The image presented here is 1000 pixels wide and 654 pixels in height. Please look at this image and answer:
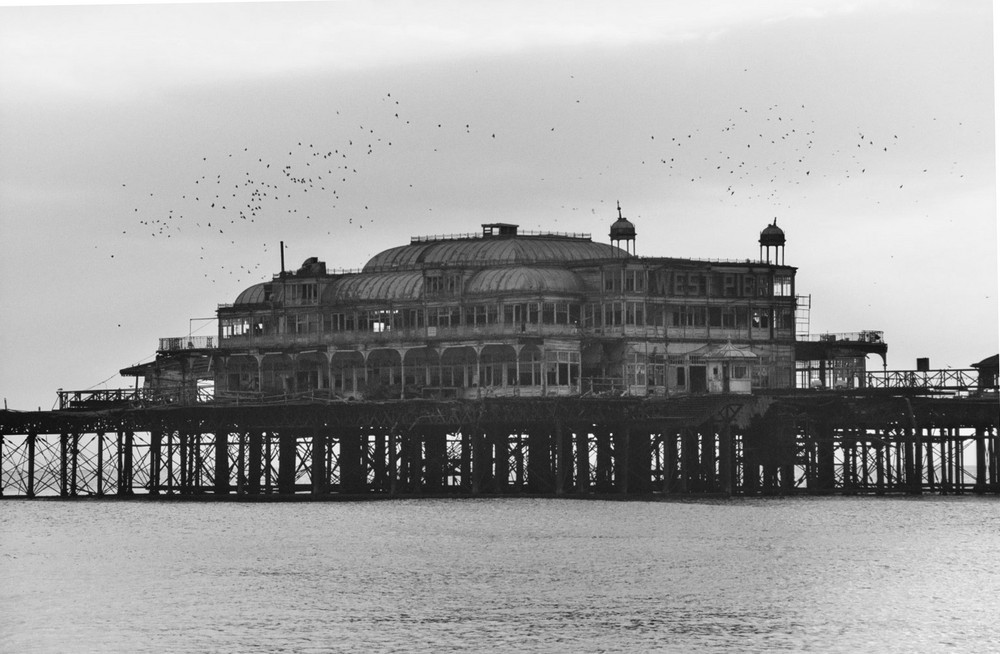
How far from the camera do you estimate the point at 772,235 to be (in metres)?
162

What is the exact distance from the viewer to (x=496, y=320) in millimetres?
156125

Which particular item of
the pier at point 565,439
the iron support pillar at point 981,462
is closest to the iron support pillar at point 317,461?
the pier at point 565,439

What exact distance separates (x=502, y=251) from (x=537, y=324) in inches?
447

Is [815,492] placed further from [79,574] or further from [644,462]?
[79,574]

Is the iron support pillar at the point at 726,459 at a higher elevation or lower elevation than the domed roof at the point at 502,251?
lower

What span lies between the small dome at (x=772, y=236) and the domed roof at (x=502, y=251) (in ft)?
32.8

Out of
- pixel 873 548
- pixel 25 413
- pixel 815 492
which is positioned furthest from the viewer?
pixel 25 413

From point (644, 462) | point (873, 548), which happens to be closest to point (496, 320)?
point (644, 462)

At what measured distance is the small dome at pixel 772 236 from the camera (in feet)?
531

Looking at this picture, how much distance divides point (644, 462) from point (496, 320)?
14.1 meters

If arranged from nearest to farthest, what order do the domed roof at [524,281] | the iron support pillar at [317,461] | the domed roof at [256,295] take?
1. the domed roof at [524,281]
2. the iron support pillar at [317,461]
3. the domed roof at [256,295]

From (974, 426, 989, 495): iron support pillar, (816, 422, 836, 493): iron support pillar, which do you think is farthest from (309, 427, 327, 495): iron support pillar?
(974, 426, 989, 495): iron support pillar

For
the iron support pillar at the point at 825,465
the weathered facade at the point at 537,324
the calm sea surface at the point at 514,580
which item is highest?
the weathered facade at the point at 537,324

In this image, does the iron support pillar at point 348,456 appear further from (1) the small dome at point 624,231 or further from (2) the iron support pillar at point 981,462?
(2) the iron support pillar at point 981,462
